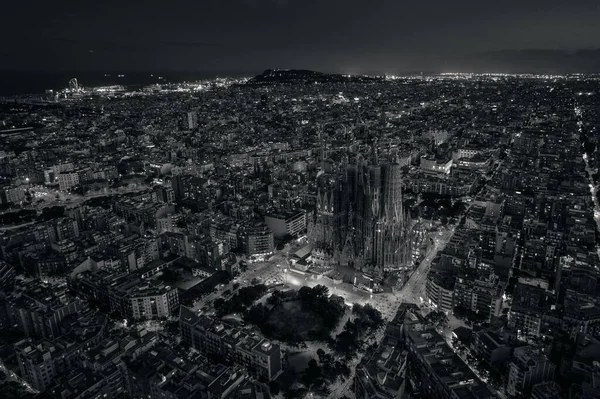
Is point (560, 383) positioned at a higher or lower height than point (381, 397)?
lower

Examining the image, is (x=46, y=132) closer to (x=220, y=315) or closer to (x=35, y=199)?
(x=35, y=199)

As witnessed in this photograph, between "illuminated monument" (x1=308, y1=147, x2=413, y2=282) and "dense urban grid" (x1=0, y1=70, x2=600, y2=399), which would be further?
"illuminated monument" (x1=308, y1=147, x2=413, y2=282)

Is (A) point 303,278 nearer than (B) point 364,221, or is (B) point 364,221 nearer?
(A) point 303,278

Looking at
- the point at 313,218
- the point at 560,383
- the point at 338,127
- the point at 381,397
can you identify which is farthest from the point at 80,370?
the point at 338,127

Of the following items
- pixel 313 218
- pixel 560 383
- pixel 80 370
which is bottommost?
pixel 560 383

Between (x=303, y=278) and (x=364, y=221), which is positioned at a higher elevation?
(x=364, y=221)

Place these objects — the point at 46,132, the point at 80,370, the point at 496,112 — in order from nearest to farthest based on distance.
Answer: the point at 80,370 < the point at 46,132 < the point at 496,112

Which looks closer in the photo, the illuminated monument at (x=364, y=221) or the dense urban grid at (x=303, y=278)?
the dense urban grid at (x=303, y=278)

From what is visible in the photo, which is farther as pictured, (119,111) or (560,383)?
(119,111)
